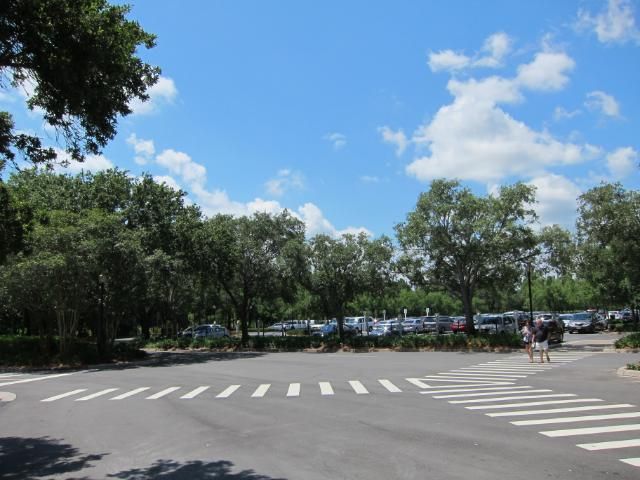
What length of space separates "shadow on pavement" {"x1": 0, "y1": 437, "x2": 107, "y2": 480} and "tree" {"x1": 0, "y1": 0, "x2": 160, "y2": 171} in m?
4.57

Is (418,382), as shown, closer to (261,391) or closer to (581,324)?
(261,391)

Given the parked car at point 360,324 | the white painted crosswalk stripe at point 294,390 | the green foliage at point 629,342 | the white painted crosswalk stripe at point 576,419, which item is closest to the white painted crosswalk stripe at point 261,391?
the white painted crosswalk stripe at point 294,390

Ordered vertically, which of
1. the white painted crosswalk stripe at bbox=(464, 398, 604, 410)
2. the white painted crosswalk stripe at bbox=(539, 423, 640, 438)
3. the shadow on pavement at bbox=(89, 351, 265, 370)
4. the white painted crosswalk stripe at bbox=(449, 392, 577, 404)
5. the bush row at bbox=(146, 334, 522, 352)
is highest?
the white painted crosswalk stripe at bbox=(539, 423, 640, 438)

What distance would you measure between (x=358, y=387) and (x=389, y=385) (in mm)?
959

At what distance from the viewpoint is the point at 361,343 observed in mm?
36812

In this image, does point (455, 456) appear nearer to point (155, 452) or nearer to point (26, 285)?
point (155, 452)

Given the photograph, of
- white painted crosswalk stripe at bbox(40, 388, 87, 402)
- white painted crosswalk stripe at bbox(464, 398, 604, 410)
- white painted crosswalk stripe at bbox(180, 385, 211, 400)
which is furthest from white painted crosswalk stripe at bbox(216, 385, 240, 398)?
white painted crosswalk stripe at bbox(464, 398, 604, 410)

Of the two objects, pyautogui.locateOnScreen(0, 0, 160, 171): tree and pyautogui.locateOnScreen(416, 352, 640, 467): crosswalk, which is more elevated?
pyautogui.locateOnScreen(0, 0, 160, 171): tree

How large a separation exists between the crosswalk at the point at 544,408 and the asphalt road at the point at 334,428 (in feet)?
0.11

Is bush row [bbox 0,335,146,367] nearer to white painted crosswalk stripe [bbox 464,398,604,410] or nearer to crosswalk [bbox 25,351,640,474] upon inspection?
crosswalk [bbox 25,351,640,474]

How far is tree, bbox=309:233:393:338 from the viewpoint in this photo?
38.8m

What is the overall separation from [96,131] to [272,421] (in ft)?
19.8

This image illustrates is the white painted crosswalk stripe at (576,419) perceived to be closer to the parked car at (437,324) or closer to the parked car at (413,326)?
the parked car at (437,324)

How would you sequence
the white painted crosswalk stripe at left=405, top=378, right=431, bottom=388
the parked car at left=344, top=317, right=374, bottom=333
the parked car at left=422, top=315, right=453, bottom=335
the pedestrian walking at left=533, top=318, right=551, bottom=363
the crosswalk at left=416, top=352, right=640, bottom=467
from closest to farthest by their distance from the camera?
the crosswalk at left=416, top=352, right=640, bottom=467
the white painted crosswalk stripe at left=405, top=378, right=431, bottom=388
the pedestrian walking at left=533, top=318, right=551, bottom=363
the parked car at left=422, top=315, right=453, bottom=335
the parked car at left=344, top=317, right=374, bottom=333
